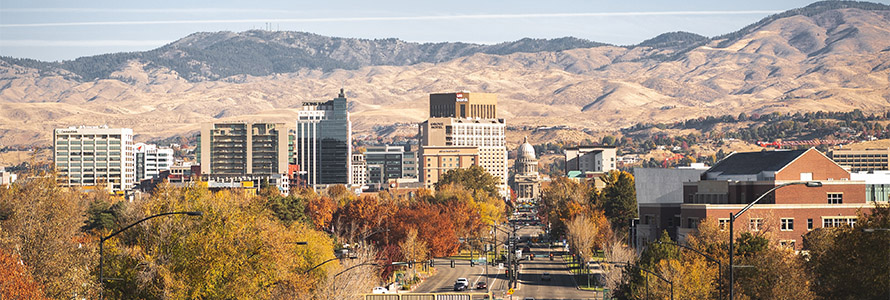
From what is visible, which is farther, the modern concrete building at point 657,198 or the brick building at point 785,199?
the modern concrete building at point 657,198

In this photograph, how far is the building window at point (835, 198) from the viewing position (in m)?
147

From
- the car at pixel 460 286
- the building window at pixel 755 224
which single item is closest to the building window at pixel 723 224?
the building window at pixel 755 224

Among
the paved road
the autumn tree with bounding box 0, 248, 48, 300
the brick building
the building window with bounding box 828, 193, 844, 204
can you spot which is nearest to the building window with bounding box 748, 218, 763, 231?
the brick building

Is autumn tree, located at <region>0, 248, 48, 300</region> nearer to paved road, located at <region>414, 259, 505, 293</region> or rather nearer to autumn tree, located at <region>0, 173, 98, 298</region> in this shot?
autumn tree, located at <region>0, 173, 98, 298</region>

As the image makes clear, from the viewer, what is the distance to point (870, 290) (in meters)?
73.4

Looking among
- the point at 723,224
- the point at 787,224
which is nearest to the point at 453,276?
the point at 723,224

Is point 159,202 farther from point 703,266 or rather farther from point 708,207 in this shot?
point 708,207

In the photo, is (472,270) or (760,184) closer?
(760,184)

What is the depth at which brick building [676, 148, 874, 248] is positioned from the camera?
468 feet

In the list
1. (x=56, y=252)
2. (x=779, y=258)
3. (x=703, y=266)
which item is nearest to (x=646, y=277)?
(x=703, y=266)

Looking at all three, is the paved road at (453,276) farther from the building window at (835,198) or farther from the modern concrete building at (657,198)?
the building window at (835,198)

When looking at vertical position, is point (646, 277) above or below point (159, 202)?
below

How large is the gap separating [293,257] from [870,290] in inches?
1743

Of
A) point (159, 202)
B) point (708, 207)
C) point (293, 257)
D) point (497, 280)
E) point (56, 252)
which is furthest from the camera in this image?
point (497, 280)
